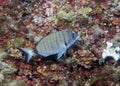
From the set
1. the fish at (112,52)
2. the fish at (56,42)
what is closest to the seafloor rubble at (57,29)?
the fish at (112,52)

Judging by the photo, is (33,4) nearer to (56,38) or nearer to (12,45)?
(12,45)

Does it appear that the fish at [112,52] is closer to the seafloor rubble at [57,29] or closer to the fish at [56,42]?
the seafloor rubble at [57,29]

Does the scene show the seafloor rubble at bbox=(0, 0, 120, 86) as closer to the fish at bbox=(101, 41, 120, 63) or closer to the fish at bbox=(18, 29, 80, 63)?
the fish at bbox=(101, 41, 120, 63)

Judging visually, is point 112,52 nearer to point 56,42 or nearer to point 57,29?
point 56,42

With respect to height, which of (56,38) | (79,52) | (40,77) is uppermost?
(56,38)

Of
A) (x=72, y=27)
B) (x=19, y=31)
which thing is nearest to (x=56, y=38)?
(x=72, y=27)

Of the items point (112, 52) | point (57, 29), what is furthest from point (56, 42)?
point (57, 29)

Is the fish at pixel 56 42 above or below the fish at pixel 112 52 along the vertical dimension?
above

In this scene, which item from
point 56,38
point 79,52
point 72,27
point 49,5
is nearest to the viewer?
point 56,38
